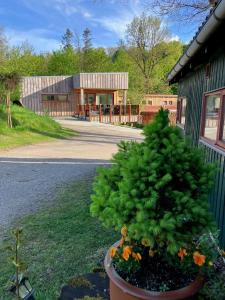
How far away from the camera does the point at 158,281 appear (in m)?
1.97

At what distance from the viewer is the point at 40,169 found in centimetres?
780

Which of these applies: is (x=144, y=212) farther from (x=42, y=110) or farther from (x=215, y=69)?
(x=42, y=110)

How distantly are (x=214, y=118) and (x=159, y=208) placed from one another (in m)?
2.84

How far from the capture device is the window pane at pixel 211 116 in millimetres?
4043

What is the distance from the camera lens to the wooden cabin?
79.4 feet

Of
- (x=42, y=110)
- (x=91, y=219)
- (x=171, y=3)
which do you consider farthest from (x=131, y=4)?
(x=42, y=110)

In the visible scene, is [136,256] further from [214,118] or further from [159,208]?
[214,118]

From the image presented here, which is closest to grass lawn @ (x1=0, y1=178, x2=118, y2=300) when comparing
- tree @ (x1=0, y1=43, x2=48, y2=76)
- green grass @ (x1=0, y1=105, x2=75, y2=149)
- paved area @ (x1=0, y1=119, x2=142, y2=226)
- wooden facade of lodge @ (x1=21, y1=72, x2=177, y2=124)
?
paved area @ (x1=0, y1=119, x2=142, y2=226)

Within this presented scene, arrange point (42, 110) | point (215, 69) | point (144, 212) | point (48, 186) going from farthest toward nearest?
point (42, 110) < point (48, 186) < point (215, 69) < point (144, 212)

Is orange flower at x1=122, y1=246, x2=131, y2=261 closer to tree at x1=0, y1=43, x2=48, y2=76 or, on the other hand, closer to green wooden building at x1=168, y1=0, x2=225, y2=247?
green wooden building at x1=168, y1=0, x2=225, y2=247

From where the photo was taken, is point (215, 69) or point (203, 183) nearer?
point (203, 183)

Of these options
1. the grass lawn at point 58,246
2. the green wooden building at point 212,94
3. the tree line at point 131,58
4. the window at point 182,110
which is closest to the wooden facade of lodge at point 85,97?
the tree line at point 131,58

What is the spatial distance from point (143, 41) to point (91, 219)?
39.2m

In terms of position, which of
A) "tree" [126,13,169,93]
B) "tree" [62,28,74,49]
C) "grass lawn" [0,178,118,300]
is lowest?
"grass lawn" [0,178,118,300]
